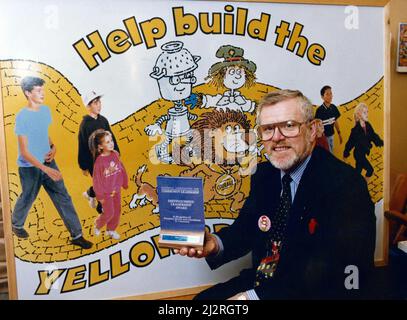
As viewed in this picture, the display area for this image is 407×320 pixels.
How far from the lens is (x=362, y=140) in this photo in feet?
5.35

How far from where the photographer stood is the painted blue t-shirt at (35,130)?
4.53 ft

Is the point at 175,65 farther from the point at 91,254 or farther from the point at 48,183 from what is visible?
the point at 91,254

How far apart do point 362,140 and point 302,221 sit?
54 cm

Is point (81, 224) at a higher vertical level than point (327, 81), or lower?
lower

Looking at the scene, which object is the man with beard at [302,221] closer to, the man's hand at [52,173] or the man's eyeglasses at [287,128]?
the man's eyeglasses at [287,128]

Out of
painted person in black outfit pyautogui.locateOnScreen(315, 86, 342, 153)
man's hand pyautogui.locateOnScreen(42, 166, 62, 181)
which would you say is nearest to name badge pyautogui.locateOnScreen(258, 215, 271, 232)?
painted person in black outfit pyautogui.locateOnScreen(315, 86, 342, 153)

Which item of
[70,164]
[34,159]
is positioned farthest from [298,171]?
[34,159]

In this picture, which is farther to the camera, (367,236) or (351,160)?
(351,160)

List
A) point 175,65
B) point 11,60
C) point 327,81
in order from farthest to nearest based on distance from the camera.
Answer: point 327,81 < point 175,65 < point 11,60

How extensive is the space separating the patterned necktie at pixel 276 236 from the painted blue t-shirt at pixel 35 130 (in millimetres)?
1031

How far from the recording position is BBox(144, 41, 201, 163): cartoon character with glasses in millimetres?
1452

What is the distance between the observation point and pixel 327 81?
5.15 feet

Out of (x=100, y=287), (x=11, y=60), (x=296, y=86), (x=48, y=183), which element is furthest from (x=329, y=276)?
(x=11, y=60)
